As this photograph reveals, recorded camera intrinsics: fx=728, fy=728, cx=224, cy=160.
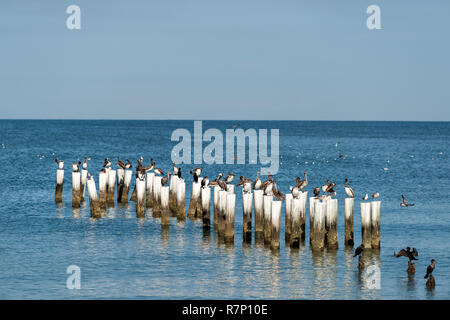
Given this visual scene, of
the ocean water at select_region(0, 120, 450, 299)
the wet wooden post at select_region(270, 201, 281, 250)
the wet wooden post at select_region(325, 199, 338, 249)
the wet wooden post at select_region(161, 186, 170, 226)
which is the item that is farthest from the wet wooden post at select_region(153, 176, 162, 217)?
the wet wooden post at select_region(325, 199, 338, 249)

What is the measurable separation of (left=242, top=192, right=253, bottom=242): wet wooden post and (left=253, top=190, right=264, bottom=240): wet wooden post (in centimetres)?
27

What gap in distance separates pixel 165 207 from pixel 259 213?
5758 millimetres

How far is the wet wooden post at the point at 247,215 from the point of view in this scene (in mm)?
27391

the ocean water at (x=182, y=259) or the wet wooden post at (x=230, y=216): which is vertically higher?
the wet wooden post at (x=230, y=216)

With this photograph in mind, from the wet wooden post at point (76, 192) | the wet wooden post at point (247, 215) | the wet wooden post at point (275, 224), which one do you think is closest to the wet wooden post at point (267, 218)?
the wet wooden post at point (275, 224)

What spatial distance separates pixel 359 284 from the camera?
23.1m

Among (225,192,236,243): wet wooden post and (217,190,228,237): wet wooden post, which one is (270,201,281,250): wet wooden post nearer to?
(225,192,236,243): wet wooden post

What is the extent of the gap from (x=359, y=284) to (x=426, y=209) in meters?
17.9

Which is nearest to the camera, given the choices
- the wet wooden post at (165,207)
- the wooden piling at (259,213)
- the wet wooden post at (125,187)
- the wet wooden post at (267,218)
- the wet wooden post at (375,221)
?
the wet wooden post at (375,221)

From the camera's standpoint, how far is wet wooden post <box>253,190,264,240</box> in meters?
27.1

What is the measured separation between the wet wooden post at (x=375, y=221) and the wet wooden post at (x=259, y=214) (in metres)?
4.08

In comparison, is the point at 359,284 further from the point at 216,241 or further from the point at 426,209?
the point at 426,209

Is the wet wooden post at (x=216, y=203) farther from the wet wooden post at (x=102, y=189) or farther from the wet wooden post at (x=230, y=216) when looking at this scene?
the wet wooden post at (x=102, y=189)
